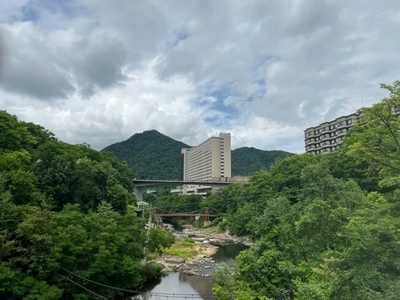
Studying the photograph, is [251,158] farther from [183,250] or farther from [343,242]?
[343,242]

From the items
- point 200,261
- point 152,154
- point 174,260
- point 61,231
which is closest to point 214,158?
point 152,154

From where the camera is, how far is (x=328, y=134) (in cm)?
6769

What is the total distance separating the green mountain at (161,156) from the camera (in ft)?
401

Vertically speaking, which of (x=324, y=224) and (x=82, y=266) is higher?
(x=324, y=224)

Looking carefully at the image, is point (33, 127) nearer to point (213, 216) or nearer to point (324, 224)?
point (324, 224)

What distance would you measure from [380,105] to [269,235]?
29.0 feet

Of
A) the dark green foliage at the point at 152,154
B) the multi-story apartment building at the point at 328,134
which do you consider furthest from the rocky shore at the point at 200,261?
the dark green foliage at the point at 152,154

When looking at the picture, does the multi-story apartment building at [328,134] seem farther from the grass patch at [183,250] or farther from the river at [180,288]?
the river at [180,288]

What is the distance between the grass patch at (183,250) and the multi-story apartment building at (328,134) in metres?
35.0

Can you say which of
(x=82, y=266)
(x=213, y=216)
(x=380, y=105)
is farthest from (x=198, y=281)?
(x=213, y=216)

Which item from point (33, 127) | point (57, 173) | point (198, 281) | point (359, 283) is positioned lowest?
point (198, 281)

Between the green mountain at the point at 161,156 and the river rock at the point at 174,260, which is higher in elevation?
the green mountain at the point at 161,156

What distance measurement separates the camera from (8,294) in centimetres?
1512

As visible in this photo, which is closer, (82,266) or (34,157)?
(82,266)
